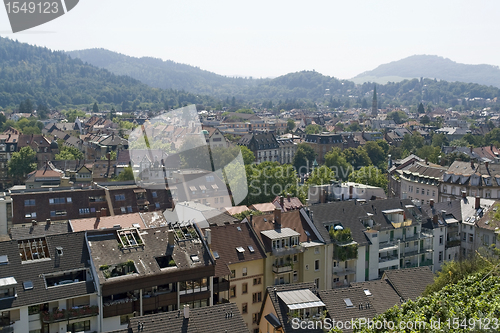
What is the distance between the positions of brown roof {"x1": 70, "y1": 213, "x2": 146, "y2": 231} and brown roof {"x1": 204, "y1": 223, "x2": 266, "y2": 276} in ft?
14.1

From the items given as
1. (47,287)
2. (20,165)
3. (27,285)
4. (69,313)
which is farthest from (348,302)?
(20,165)

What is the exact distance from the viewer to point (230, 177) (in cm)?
4738

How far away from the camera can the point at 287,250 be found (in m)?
22.6

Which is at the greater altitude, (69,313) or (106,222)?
(106,222)

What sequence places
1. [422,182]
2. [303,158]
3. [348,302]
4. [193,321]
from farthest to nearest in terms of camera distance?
1. [303,158]
2. [422,182]
3. [348,302]
4. [193,321]

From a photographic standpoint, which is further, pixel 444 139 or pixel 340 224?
pixel 444 139

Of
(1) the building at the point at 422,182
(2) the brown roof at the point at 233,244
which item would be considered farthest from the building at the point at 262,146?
(2) the brown roof at the point at 233,244

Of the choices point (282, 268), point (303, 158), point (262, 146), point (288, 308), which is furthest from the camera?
point (262, 146)

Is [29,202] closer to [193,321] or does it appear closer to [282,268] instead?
[282,268]

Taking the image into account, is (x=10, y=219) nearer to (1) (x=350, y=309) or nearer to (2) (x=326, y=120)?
(1) (x=350, y=309)

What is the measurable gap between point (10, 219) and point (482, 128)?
113026mm

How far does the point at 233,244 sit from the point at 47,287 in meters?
7.93

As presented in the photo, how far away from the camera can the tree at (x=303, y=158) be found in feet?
241

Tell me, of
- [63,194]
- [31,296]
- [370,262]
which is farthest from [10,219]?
[370,262]
